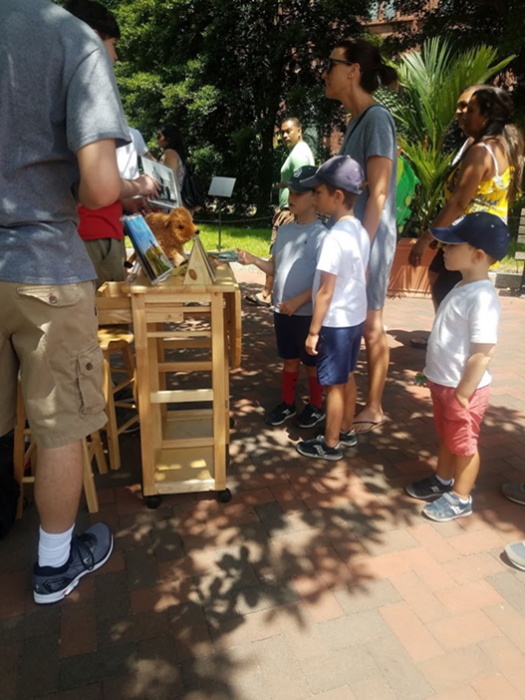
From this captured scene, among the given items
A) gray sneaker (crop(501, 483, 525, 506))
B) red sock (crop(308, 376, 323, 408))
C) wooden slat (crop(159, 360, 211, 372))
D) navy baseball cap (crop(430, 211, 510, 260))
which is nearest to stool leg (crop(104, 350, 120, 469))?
wooden slat (crop(159, 360, 211, 372))

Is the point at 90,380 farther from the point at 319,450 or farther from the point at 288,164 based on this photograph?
the point at 288,164

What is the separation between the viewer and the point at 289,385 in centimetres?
368

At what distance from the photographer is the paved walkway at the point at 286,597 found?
1.83m

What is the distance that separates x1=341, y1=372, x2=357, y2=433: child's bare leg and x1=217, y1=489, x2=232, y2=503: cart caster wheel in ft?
3.11

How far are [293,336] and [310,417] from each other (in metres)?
0.60

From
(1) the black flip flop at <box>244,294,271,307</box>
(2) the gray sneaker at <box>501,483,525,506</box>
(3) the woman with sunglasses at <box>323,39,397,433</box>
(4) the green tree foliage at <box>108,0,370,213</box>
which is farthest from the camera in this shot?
(4) the green tree foliage at <box>108,0,370,213</box>

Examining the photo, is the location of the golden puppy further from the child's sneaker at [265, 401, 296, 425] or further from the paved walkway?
the child's sneaker at [265, 401, 296, 425]

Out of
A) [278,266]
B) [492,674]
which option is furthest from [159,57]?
[492,674]

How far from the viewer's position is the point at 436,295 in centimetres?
363

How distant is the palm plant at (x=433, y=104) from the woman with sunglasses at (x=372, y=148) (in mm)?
4135

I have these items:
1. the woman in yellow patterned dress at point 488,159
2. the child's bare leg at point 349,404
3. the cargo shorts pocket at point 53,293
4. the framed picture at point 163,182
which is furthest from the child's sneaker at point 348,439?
the cargo shorts pocket at point 53,293

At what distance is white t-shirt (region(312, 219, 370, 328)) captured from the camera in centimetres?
273

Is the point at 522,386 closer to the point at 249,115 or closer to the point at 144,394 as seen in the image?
the point at 144,394

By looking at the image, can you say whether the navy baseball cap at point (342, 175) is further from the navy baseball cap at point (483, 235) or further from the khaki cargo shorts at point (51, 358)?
the khaki cargo shorts at point (51, 358)
